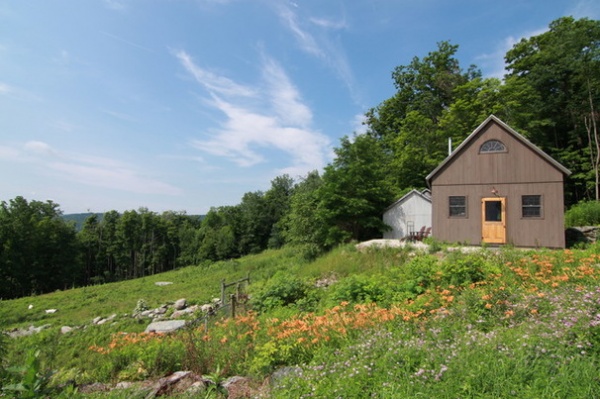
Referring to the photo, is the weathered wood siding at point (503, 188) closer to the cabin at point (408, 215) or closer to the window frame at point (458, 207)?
the window frame at point (458, 207)

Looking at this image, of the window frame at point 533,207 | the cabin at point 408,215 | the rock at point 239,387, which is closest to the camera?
the rock at point 239,387

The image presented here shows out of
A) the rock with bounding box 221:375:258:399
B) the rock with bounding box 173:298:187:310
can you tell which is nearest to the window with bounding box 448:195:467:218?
the rock with bounding box 221:375:258:399

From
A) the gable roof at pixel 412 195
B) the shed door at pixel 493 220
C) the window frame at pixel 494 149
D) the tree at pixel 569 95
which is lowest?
the shed door at pixel 493 220

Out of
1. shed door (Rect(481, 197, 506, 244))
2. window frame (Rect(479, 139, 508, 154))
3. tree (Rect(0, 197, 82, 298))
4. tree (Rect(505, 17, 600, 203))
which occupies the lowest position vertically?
tree (Rect(0, 197, 82, 298))

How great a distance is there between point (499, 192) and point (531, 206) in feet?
4.33

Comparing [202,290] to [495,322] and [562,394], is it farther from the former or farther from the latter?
[562,394]

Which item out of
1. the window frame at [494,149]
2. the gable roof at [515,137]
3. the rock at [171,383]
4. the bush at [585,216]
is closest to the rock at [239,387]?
the rock at [171,383]

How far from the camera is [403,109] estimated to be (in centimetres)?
3812

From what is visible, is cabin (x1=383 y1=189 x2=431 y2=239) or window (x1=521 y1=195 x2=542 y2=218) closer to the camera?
window (x1=521 y1=195 x2=542 y2=218)

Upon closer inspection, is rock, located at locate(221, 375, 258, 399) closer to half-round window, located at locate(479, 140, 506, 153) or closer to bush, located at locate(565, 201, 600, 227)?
half-round window, located at locate(479, 140, 506, 153)

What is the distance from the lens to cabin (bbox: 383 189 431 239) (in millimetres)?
19828

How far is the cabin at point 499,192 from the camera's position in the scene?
44.3 feet

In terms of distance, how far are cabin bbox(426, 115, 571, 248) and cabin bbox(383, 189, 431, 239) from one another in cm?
436

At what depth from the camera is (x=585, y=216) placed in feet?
54.2
